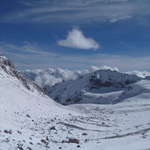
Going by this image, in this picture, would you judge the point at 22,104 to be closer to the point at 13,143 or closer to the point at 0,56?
the point at 13,143

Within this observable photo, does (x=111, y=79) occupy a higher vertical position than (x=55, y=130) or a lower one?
higher

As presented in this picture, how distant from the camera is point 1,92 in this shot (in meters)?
25.6

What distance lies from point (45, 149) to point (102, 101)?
272 feet

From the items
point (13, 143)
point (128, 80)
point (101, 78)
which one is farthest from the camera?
point (101, 78)

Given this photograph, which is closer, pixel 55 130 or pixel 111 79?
pixel 55 130

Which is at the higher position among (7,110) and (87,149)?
(7,110)

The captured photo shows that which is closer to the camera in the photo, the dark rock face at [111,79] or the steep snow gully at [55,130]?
the steep snow gully at [55,130]

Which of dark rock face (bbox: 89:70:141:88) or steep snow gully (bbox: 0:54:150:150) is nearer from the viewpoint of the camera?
steep snow gully (bbox: 0:54:150:150)

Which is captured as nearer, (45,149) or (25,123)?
(45,149)

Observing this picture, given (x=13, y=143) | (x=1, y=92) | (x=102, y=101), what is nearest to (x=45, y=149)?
(x=13, y=143)

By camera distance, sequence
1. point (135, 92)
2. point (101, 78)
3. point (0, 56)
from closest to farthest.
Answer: point (0, 56)
point (135, 92)
point (101, 78)

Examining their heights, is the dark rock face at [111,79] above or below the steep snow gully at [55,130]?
above

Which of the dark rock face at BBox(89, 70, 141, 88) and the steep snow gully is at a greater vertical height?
the dark rock face at BBox(89, 70, 141, 88)

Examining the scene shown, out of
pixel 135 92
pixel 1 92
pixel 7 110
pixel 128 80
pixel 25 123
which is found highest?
pixel 128 80
